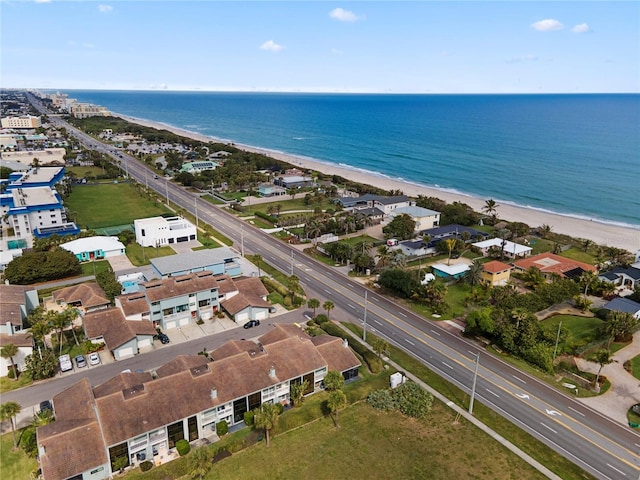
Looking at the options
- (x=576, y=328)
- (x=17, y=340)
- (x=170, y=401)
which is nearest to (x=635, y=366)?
(x=576, y=328)

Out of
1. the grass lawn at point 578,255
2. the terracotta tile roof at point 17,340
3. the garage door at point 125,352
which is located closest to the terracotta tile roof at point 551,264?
the grass lawn at point 578,255

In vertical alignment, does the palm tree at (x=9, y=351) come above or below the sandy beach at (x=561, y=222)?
above

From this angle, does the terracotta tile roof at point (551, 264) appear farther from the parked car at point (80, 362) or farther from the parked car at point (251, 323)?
the parked car at point (80, 362)

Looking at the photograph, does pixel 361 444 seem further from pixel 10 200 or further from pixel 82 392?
pixel 10 200

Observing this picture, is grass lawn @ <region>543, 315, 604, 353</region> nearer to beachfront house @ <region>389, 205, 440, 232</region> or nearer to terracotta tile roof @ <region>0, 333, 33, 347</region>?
beachfront house @ <region>389, 205, 440, 232</region>

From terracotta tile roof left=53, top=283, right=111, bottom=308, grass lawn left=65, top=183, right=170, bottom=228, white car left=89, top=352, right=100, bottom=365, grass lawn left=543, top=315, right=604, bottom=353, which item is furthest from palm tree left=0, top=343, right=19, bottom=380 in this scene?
grass lawn left=543, top=315, right=604, bottom=353

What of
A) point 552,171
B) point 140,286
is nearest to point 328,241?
point 140,286

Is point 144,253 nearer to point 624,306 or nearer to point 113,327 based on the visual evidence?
point 113,327
